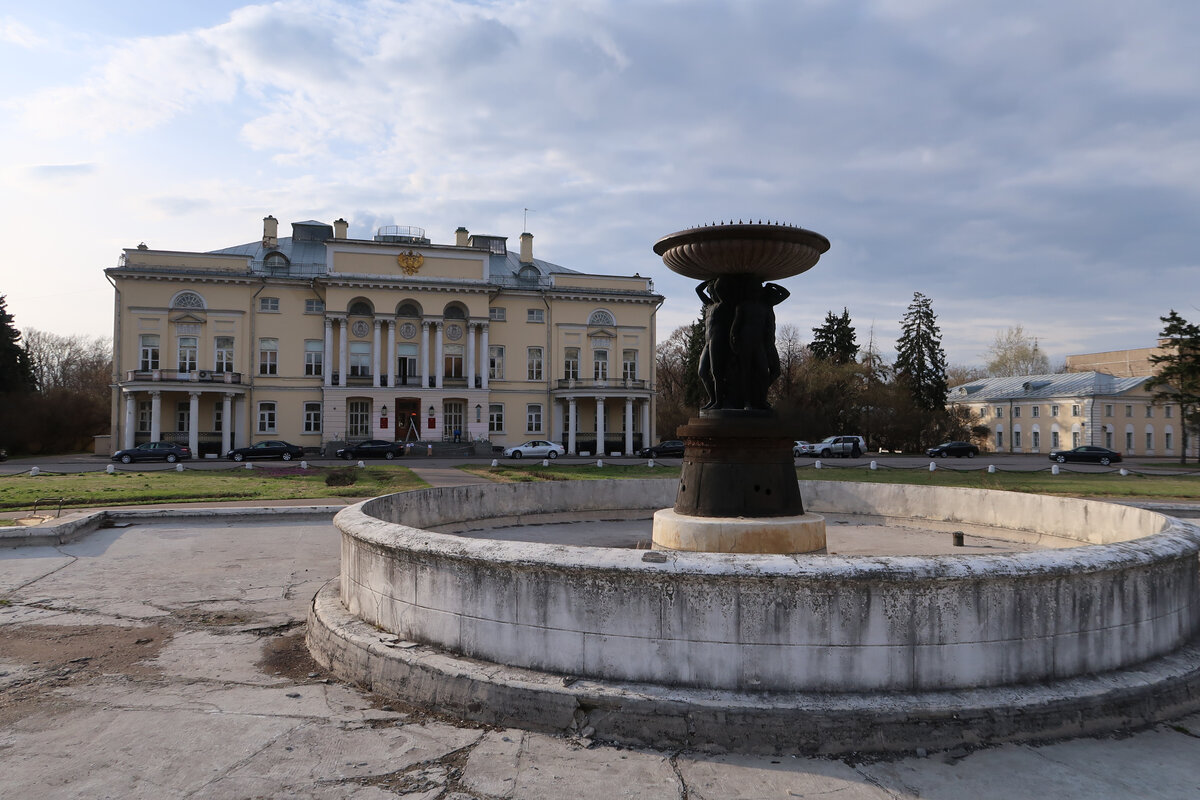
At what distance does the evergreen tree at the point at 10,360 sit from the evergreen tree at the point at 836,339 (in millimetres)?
62773

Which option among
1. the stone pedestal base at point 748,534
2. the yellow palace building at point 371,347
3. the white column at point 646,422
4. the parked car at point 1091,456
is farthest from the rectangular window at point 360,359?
the parked car at point 1091,456

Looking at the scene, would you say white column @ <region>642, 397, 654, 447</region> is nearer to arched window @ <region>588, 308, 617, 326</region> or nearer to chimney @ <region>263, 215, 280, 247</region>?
arched window @ <region>588, 308, 617, 326</region>

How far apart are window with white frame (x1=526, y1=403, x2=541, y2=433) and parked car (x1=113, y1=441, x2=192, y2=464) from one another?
22084 mm

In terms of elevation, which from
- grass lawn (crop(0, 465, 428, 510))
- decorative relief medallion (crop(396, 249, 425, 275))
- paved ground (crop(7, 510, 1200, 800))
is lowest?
grass lawn (crop(0, 465, 428, 510))

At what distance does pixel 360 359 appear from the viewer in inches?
1999

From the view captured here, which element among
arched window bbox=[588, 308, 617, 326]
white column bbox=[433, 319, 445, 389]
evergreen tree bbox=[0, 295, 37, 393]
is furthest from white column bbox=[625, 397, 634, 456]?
evergreen tree bbox=[0, 295, 37, 393]

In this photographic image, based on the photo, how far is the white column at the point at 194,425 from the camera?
150 ft

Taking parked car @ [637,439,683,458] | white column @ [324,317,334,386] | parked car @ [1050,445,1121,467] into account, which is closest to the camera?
parked car @ [1050,445,1121,467]

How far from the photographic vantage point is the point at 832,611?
4.23 meters

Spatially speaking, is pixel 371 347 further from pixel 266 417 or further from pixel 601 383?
pixel 601 383

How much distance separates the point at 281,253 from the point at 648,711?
2113 inches

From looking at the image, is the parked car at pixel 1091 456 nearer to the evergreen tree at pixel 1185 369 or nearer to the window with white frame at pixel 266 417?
the evergreen tree at pixel 1185 369

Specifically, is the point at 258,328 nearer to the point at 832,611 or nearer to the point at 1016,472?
the point at 1016,472

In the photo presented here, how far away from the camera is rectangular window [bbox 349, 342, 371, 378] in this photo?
5056cm
